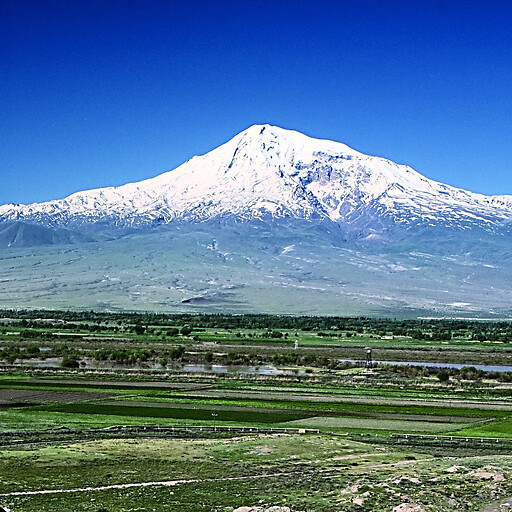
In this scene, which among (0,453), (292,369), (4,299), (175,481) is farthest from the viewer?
(4,299)

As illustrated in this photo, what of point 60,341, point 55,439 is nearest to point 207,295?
point 60,341

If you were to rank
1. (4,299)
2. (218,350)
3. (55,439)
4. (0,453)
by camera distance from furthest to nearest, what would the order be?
(4,299) < (218,350) < (55,439) < (0,453)

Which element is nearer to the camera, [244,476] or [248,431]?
[244,476]

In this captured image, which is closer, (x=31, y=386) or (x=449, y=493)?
(x=449, y=493)

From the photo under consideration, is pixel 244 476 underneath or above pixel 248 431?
underneath

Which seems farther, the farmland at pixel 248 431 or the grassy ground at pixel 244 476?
the farmland at pixel 248 431

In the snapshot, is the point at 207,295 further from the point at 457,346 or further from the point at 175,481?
the point at 175,481

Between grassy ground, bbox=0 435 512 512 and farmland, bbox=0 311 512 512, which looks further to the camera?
farmland, bbox=0 311 512 512

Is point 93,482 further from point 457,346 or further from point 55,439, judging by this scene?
point 457,346
